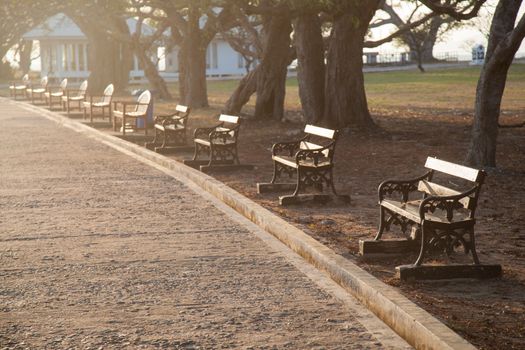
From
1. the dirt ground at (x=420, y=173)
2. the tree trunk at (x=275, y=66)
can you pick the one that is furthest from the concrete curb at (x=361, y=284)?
the tree trunk at (x=275, y=66)

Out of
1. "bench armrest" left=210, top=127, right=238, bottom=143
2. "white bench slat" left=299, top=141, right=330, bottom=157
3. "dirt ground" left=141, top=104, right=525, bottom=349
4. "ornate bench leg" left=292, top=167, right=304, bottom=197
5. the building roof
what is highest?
the building roof

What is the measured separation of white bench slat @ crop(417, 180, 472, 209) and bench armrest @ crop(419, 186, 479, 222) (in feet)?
0.21

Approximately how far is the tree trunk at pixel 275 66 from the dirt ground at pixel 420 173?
0.88 m

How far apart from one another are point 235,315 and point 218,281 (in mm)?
1090

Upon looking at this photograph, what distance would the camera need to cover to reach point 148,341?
638 cm

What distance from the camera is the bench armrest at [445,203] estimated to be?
8.20 metres

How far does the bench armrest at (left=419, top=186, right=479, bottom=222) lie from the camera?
8.20 meters

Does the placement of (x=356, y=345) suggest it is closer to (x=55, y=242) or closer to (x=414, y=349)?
(x=414, y=349)

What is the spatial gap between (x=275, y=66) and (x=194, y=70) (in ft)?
27.8

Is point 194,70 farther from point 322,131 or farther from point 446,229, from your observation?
point 446,229

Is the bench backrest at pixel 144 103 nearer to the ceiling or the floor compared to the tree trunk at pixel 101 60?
nearer to the floor

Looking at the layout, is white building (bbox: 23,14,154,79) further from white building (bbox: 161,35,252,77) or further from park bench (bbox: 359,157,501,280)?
park bench (bbox: 359,157,501,280)

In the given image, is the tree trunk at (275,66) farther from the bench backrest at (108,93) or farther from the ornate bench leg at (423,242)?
the ornate bench leg at (423,242)

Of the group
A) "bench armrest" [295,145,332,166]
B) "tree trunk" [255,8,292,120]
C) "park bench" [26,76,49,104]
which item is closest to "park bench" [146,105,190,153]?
"tree trunk" [255,8,292,120]
